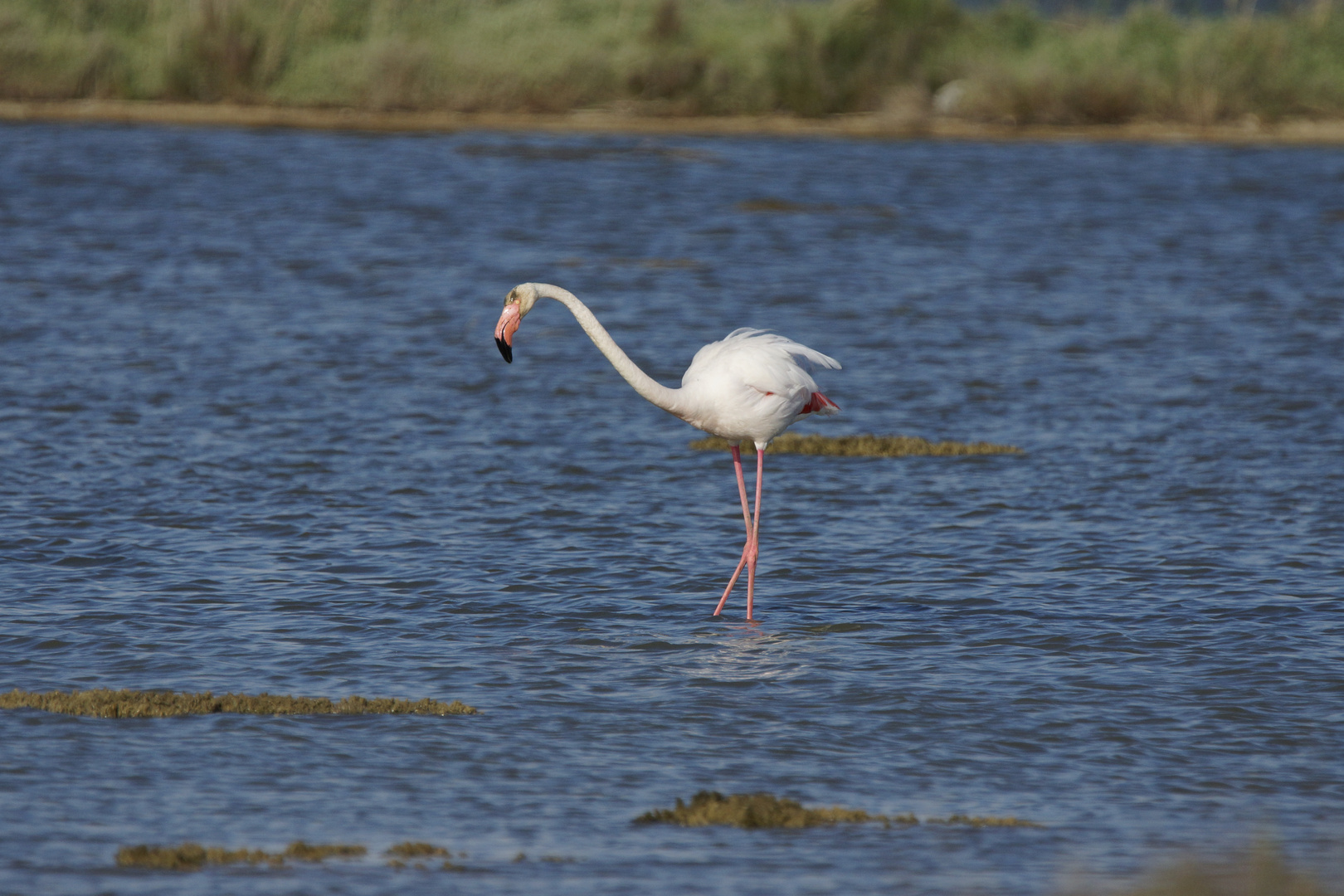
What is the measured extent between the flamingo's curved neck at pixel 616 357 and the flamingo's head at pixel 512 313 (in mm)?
60

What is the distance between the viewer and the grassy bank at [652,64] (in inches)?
1305

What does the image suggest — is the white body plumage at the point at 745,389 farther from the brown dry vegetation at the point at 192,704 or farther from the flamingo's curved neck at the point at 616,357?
the brown dry vegetation at the point at 192,704

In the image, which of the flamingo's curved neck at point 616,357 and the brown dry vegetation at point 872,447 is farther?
the brown dry vegetation at point 872,447

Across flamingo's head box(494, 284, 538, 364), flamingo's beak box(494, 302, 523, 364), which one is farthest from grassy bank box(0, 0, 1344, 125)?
flamingo's beak box(494, 302, 523, 364)

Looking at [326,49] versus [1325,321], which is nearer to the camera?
[1325,321]

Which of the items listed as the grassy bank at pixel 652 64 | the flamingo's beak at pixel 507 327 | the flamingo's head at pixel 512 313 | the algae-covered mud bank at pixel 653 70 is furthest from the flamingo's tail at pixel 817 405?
the grassy bank at pixel 652 64

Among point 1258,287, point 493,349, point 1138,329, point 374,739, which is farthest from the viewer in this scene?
point 1258,287

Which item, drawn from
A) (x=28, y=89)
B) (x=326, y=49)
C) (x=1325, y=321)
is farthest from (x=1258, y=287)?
(x=28, y=89)

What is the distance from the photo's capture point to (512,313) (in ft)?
27.9

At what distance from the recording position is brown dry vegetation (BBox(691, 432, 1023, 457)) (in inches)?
505

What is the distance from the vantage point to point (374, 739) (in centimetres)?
692

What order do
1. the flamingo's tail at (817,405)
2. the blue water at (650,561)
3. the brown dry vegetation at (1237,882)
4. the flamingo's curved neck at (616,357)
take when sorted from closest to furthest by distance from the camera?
1. the brown dry vegetation at (1237,882)
2. the blue water at (650,561)
3. the flamingo's curved neck at (616,357)
4. the flamingo's tail at (817,405)

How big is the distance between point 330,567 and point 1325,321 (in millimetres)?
12273

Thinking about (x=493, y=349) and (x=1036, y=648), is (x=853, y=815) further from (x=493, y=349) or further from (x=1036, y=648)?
(x=493, y=349)
